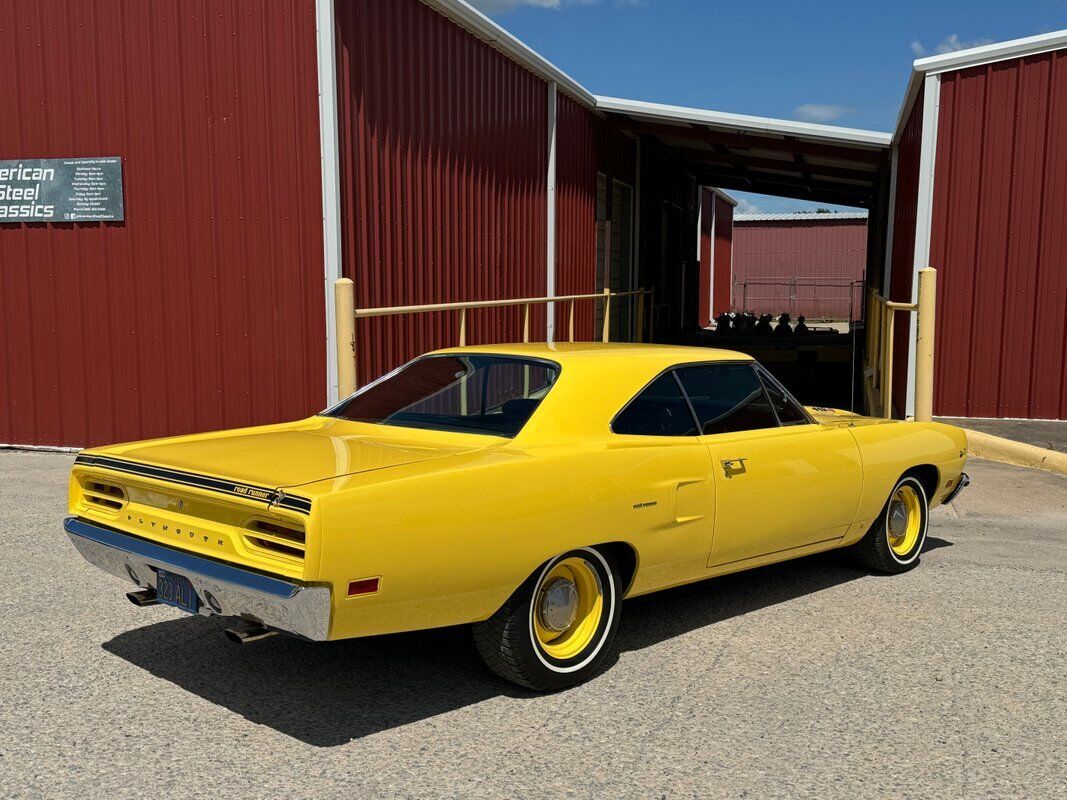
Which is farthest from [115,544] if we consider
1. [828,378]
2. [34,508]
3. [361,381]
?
[828,378]

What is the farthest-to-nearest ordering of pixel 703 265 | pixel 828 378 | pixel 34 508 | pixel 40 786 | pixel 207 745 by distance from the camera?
1. pixel 703 265
2. pixel 828 378
3. pixel 34 508
4. pixel 207 745
5. pixel 40 786

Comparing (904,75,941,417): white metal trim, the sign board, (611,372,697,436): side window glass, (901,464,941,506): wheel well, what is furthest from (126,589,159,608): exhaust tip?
(904,75,941,417): white metal trim

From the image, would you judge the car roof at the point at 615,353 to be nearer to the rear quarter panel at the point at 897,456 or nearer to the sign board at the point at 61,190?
the rear quarter panel at the point at 897,456

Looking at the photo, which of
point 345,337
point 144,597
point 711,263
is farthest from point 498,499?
point 711,263

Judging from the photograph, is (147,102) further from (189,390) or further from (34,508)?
(34,508)

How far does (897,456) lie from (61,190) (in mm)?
7783

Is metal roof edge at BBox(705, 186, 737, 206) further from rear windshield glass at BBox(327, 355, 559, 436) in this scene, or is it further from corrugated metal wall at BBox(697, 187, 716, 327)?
rear windshield glass at BBox(327, 355, 559, 436)

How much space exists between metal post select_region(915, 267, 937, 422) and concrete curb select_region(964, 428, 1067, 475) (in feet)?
3.02

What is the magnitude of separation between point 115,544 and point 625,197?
1539 centimetres

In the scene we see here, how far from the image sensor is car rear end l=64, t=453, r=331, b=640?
3.34 metres

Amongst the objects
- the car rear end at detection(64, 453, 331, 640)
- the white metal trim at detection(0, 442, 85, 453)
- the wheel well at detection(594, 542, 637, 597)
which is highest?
the car rear end at detection(64, 453, 331, 640)

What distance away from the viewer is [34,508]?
7391mm

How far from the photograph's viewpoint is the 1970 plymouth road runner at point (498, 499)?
3451 mm

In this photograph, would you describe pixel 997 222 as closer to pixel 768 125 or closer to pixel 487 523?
pixel 768 125
